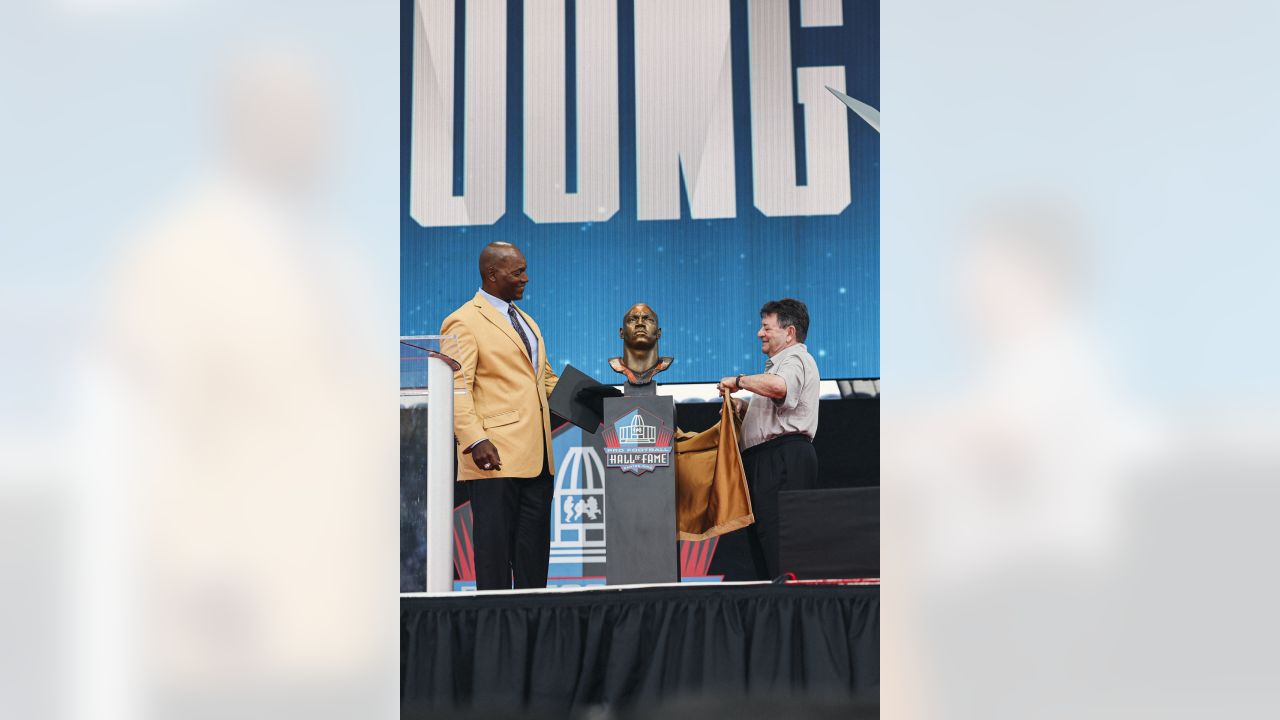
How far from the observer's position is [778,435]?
116 inches

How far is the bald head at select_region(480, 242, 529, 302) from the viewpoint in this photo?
2941mm

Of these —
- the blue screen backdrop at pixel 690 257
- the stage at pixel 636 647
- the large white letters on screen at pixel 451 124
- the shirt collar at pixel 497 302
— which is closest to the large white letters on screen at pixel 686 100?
the blue screen backdrop at pixel 690 257

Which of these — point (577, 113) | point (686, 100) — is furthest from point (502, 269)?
point (686, 100)

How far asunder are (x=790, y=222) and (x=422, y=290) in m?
1.45

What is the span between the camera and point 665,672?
2266 mm

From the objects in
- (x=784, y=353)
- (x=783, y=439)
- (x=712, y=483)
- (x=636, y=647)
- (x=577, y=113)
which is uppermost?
(x=577, y=113)

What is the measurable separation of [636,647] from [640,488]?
0.53 meters

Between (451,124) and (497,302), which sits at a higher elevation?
(451,124)

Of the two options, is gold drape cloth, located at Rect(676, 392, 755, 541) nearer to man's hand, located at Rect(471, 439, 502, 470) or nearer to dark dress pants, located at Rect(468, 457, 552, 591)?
dark dress pants, located at Rect(468, 457, 552, 591)

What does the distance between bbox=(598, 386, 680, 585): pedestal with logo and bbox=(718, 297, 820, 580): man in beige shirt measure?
325mm

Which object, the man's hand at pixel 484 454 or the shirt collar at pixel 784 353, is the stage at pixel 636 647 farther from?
the shirt collar at pixel 784 353

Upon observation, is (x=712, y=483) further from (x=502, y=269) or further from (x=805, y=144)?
(x=805, y=144)
